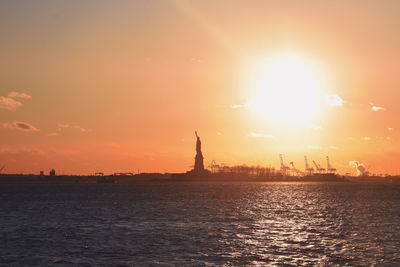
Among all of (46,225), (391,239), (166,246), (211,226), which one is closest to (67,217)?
(46,225)

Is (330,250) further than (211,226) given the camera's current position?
No

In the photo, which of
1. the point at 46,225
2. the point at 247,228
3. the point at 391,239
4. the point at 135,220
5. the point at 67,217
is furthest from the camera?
the point at 67,217

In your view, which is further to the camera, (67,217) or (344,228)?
(67,217)

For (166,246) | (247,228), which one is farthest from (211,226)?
(166,246)

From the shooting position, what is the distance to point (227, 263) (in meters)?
47.1

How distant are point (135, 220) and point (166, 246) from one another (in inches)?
1279

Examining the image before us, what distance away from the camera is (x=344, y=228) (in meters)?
77.2

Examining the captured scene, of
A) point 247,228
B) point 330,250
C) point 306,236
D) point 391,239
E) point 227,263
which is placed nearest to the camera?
point 227,263

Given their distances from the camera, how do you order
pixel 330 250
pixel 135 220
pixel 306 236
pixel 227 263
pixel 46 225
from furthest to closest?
1. pixel 135 220
2. pixel 46 225
3. pixel 306 236
4. pixel 330 250
5. pixel 227 263

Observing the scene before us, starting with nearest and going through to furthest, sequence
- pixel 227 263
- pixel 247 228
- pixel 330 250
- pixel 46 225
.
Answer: pixel 227 263 → pixel 330 250 → pixel 247 228 → pixel 46 225

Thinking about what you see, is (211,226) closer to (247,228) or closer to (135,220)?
(247,228)

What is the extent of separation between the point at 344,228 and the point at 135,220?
36.4 m

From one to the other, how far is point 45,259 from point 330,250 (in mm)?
30966

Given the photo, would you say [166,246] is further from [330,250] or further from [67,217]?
[67,217]
